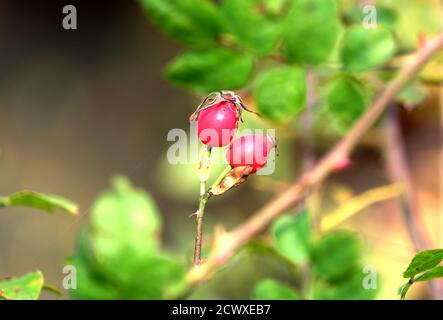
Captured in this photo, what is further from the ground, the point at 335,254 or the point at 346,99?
the point at 346,99

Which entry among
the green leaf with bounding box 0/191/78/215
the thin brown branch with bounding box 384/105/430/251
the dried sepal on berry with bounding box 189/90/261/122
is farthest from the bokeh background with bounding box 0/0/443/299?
the dried sepal on berry with bounding box 189/90/261/122

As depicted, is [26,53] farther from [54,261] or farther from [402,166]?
[402,166]

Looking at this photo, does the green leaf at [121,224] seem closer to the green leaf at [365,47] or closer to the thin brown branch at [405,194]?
the green leaf at [365,47]

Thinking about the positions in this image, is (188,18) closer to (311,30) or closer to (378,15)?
(311,30)

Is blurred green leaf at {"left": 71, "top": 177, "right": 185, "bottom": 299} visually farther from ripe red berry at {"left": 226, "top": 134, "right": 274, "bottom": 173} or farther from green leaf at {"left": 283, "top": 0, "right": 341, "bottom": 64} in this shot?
green leaf at {"left": 283, "top": 0, "right": 341, "bottom": 64}

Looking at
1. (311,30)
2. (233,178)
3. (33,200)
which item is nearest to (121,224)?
(33,200)

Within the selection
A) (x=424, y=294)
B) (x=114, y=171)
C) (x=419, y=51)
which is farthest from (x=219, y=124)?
(x=114, y=171)
